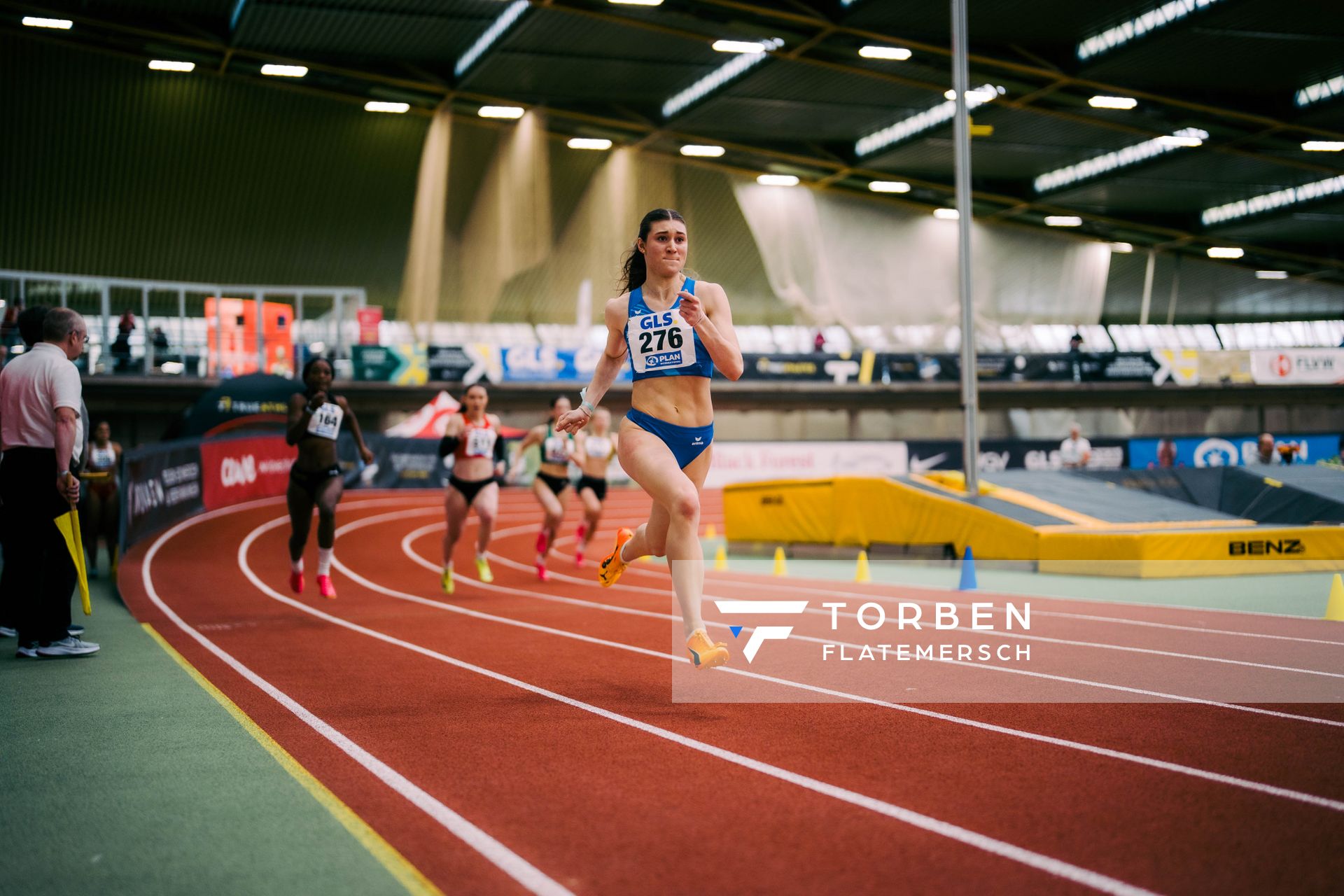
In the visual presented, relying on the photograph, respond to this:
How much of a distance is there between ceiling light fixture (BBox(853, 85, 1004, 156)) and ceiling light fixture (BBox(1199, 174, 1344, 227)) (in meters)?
13.5

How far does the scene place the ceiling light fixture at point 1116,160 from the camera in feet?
110

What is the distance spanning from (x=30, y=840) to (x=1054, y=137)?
120ft

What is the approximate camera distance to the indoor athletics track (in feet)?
9.96

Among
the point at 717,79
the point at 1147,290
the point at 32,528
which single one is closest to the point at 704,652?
the point at 32,528

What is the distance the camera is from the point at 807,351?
137 ft

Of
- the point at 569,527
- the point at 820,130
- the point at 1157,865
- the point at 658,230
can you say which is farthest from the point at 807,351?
the point at 1157,865

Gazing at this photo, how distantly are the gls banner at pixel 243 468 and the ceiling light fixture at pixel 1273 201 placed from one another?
3304 centimetres

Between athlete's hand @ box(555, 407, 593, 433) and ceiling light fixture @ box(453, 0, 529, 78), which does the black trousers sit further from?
ceiling light fixture @ box(453, 0, 529, 78)

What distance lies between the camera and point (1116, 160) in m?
36.9

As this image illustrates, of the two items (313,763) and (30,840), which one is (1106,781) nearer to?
(313,763)

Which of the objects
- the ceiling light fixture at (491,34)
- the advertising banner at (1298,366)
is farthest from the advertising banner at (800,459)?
the advertising banner at (1298,366)

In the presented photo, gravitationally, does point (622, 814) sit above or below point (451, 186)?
below

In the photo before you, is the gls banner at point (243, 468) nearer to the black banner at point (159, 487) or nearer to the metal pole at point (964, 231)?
the black banner at point (159, 487)

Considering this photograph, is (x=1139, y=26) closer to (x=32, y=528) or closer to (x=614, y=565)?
(x=614, y=565)
